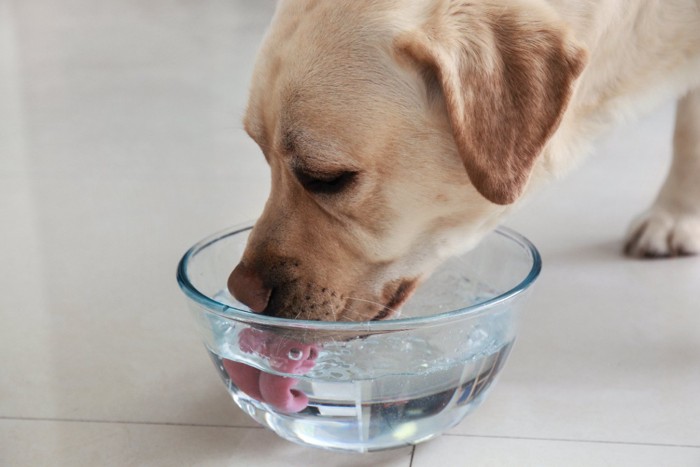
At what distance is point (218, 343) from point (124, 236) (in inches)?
40.8

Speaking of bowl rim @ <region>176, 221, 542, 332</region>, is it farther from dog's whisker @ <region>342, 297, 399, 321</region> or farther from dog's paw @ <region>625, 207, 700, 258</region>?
dog's paw @ <region>625, 207, 700, 258</region>

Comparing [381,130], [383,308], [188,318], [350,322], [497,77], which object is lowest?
[188,318]

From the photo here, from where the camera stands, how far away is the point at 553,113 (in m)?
1.18

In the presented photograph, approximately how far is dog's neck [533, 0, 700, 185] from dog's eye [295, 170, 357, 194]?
35 centimetres

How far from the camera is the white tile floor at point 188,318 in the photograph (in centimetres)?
128

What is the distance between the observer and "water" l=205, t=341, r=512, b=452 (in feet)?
3.77

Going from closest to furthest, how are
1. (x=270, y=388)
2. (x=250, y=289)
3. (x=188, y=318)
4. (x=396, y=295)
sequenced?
(x=270, y=388) → (x=250, y=289) → (x=396, y=295) → (x=188, y=318)

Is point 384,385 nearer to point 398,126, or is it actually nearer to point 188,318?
point 398,126

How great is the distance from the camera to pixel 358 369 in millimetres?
1183

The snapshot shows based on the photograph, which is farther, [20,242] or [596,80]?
[20,242]

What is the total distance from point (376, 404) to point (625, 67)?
0.71m

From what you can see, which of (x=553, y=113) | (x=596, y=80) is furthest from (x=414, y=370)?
(x=596, y=80)

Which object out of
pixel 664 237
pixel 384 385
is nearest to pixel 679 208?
pixel 664 237

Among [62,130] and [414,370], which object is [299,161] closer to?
[414,370]
